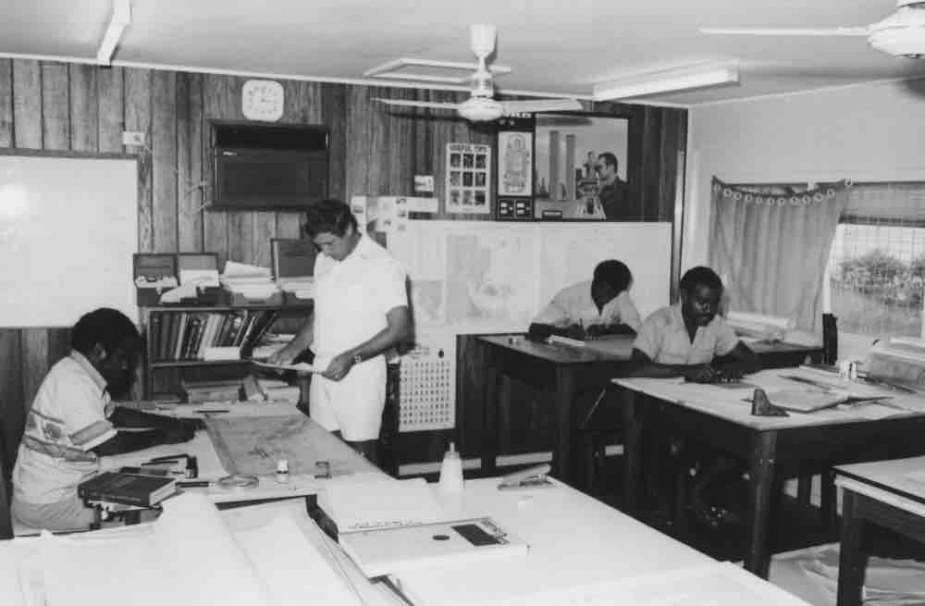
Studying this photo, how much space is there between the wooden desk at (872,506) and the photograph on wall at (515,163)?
3.36m

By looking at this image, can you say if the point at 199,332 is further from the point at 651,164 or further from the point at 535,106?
the point at 651,164

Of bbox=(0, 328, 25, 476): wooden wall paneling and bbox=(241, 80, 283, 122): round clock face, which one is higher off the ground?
bbox=(241, 80, 283, 122): round clock face

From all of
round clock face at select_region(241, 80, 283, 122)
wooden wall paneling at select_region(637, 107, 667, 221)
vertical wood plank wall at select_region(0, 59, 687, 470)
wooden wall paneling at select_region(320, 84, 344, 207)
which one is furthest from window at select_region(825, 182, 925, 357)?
round clock face at select_region(241, 80, 283, 122)

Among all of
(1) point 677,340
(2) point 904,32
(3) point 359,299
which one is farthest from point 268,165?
(2) point 904,32

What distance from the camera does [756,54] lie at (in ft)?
15.3

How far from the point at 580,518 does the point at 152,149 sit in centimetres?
404

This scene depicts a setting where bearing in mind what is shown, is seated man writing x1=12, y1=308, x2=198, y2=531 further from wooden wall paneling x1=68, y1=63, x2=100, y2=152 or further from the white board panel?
the white board panel

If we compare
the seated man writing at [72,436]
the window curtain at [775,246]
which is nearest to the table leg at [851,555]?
the window curtain at [775,246]

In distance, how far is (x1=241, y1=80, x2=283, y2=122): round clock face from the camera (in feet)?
19.0

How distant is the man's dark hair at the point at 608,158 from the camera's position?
6.76 m

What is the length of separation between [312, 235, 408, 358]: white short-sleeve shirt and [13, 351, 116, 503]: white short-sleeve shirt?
1304 mm

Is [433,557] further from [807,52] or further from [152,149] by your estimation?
[152,149]

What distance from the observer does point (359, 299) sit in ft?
14.6

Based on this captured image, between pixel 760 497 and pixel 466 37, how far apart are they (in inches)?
93.7
